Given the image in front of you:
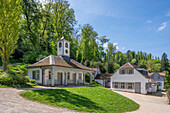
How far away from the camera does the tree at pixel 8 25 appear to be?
49.9 ft

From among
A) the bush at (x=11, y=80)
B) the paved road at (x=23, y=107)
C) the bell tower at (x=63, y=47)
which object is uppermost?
the bell tower at (x=63, y=47)

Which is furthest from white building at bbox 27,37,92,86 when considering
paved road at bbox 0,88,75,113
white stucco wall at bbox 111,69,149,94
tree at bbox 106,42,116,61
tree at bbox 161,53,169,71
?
tree at bbox 161,53,169,71

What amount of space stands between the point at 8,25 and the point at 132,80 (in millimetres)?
23649

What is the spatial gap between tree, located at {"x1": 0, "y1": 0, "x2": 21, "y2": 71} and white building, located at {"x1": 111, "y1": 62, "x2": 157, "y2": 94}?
21571 millimetres

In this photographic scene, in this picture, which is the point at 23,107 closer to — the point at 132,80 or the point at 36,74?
the point at 36,74

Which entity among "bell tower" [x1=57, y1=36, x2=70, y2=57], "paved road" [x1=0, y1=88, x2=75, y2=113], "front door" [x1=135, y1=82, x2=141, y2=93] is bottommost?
"front door" [x1=135, y1=82, x2=141, y2=93]

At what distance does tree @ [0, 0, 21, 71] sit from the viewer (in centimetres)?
1521

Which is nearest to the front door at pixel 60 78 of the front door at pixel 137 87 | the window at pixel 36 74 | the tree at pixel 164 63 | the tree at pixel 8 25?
the window at pixel 36 74

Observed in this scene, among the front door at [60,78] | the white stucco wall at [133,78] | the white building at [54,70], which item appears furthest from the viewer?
the white stucco wall at [133,78]

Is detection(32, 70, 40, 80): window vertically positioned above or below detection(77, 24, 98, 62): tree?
below

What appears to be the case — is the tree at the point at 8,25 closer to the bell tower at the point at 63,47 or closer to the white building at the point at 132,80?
the bell tower at the point at 63,47

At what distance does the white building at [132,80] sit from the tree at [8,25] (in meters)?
21.6

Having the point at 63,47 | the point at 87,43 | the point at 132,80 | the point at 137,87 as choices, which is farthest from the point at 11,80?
the point at 87,43

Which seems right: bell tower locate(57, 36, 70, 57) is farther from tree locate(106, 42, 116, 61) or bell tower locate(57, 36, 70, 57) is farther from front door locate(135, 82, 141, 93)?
tree locate(106, 42, 116, 61)
